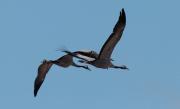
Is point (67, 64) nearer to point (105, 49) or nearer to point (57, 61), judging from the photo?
point (57, 61)

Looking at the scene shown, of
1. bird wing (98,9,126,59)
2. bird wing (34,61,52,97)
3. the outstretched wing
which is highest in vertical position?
bird wing (98,9,126,59)

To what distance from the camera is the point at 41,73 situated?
7694 cm

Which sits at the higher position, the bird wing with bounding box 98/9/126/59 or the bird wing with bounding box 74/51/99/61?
the bird wing with bounding box 98/9/126/59

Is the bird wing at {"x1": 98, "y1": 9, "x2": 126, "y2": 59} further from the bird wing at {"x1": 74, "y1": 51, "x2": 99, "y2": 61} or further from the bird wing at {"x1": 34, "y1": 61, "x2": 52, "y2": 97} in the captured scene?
the bird wing at {"x1": 34, "y1": 61, "x2": 52, "y2": 97}

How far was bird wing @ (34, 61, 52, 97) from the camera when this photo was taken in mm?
76625

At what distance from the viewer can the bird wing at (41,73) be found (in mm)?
76625

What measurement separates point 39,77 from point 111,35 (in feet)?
42.0

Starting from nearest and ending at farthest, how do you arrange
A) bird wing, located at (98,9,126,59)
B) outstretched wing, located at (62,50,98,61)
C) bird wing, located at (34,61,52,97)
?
bird wing, located at (98,9,126,59), outstretched wing, located at (62,50,98,61), bird wing, located at (34,61,52,97)

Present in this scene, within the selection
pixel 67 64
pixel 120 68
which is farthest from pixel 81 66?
pixel 120 68

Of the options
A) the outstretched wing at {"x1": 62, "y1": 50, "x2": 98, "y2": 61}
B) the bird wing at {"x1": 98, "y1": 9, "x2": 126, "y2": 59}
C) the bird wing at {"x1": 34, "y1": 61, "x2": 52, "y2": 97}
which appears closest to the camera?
the bird wing at {"x1": 98, "y1": 9, "x2": 126, "y2": 59}

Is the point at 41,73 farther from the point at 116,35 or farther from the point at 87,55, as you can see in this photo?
the point at 116,35

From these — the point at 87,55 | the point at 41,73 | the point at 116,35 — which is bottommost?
the point at 41,73

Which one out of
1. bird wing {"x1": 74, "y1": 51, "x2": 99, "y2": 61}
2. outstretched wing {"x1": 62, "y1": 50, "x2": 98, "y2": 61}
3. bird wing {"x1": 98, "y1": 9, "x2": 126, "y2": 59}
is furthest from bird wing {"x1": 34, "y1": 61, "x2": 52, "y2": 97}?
bird wing {"x1": 98, "y1": 9, "x2": 126, "y2": 59}

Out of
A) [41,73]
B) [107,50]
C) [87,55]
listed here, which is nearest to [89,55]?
[87,55]
